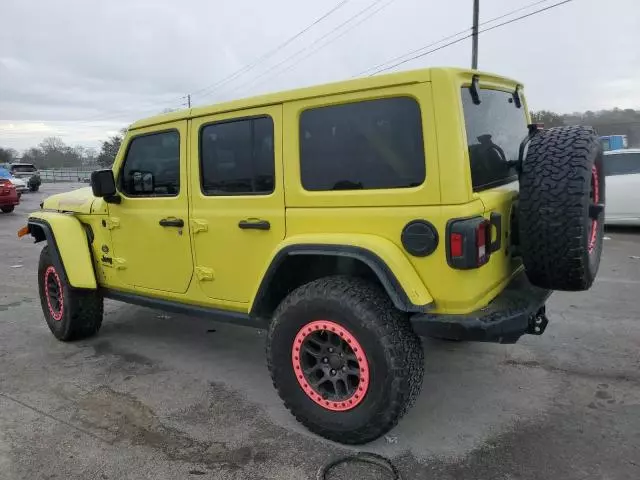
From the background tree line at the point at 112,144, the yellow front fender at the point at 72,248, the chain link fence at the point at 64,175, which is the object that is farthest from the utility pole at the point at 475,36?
the chain link fence at the point at 64,175

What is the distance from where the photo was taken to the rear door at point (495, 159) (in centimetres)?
274

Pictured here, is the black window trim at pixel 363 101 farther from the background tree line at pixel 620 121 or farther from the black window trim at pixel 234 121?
the background tree line at pixel 620 121

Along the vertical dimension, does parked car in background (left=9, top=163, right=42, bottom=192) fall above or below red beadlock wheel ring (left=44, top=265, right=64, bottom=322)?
above

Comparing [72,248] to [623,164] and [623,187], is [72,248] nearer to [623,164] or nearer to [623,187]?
[623,187]

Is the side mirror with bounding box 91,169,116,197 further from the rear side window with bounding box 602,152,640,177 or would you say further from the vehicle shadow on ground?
the rear side window with bounding box 602,152,640,177

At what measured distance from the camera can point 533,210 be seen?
267cm

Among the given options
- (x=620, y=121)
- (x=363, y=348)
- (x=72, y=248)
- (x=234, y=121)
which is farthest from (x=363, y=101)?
(x=620, y=121)

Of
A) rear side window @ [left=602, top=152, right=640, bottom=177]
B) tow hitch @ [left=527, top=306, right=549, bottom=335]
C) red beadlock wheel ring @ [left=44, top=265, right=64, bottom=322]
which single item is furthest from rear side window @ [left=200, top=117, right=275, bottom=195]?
rear side window @ [left=602, top=152, right=640, bottom=177]

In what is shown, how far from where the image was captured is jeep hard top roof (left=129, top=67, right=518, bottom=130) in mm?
2604

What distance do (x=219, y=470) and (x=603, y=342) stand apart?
3310mm

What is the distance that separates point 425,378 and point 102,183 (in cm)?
280

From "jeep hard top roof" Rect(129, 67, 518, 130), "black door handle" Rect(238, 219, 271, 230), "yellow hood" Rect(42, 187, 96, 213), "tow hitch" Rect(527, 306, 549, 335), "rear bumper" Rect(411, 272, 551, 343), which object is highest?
"jeep hard top roof" Rect(129, 67, 518, 130)

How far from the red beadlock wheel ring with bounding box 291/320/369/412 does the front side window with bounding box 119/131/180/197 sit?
5.03ft

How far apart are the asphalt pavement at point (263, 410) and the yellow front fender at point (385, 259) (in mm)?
908
